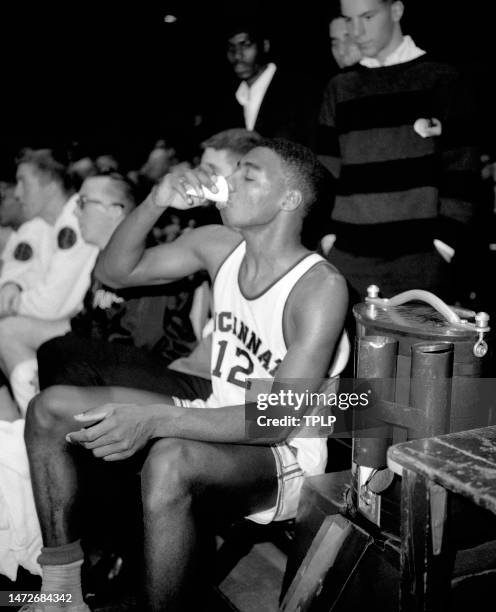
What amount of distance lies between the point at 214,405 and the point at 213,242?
2.12 ft

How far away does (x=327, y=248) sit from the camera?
265 centimetres

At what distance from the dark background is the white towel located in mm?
4433

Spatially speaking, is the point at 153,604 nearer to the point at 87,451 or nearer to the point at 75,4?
the point at 87,451

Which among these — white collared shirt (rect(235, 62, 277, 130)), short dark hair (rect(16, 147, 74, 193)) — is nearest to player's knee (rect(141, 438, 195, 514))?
white collared shirt (rect(235, 62, 277, 130))

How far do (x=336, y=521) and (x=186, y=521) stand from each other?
402 millimetres

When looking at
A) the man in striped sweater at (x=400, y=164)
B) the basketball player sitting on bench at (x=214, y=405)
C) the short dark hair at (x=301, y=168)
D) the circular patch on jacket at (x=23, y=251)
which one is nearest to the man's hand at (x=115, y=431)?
the basketball player sitting on bench at (x=214, y=405)

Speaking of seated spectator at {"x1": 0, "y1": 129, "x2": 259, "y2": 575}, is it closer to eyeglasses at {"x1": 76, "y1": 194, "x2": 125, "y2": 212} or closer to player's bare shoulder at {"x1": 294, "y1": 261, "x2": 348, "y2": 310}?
eyeglasses at {"x1": 76, "y1": 194, "x2": 125, "y2": 212}

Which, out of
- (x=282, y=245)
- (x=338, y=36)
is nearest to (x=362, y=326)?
(x=282, y=245)

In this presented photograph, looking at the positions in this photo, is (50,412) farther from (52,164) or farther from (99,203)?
(52,164)

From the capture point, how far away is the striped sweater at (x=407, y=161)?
2359 mm

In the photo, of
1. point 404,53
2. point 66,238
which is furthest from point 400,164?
point 66,238

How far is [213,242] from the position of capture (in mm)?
2332

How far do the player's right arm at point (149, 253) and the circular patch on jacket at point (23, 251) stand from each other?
53.3 inches

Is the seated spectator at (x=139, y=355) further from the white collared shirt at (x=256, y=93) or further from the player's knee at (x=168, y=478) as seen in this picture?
the white collared shirt at (x=256, y=93)
